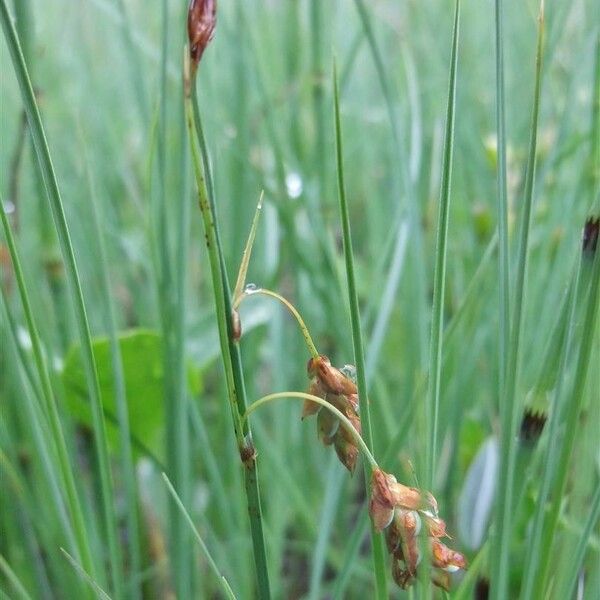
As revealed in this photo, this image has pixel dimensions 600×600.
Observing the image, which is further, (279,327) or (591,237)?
(279,327)

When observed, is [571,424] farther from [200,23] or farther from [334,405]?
[200,23]

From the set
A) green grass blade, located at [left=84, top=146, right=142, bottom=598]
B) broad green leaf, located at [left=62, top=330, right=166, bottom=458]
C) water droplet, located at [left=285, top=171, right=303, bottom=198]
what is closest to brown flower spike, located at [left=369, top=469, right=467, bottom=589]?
green grass blade, located at [left=84, top=146, right=142, bottom=598]

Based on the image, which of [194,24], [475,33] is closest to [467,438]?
[194,24]

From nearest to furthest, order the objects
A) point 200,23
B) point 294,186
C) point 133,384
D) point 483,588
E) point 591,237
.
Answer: point 200,23 < point 591,237 < point 483,588 < point 133,384 < point 294,186

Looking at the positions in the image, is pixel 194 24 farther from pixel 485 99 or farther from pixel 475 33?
pixel 475 33

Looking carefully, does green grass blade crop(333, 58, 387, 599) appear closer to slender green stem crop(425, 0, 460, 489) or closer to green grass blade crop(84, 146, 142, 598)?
slender green stem crop(425, 0, 460, 489)

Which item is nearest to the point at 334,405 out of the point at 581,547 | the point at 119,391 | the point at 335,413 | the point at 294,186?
the point at 335,413

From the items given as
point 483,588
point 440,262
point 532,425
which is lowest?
point 483,588
